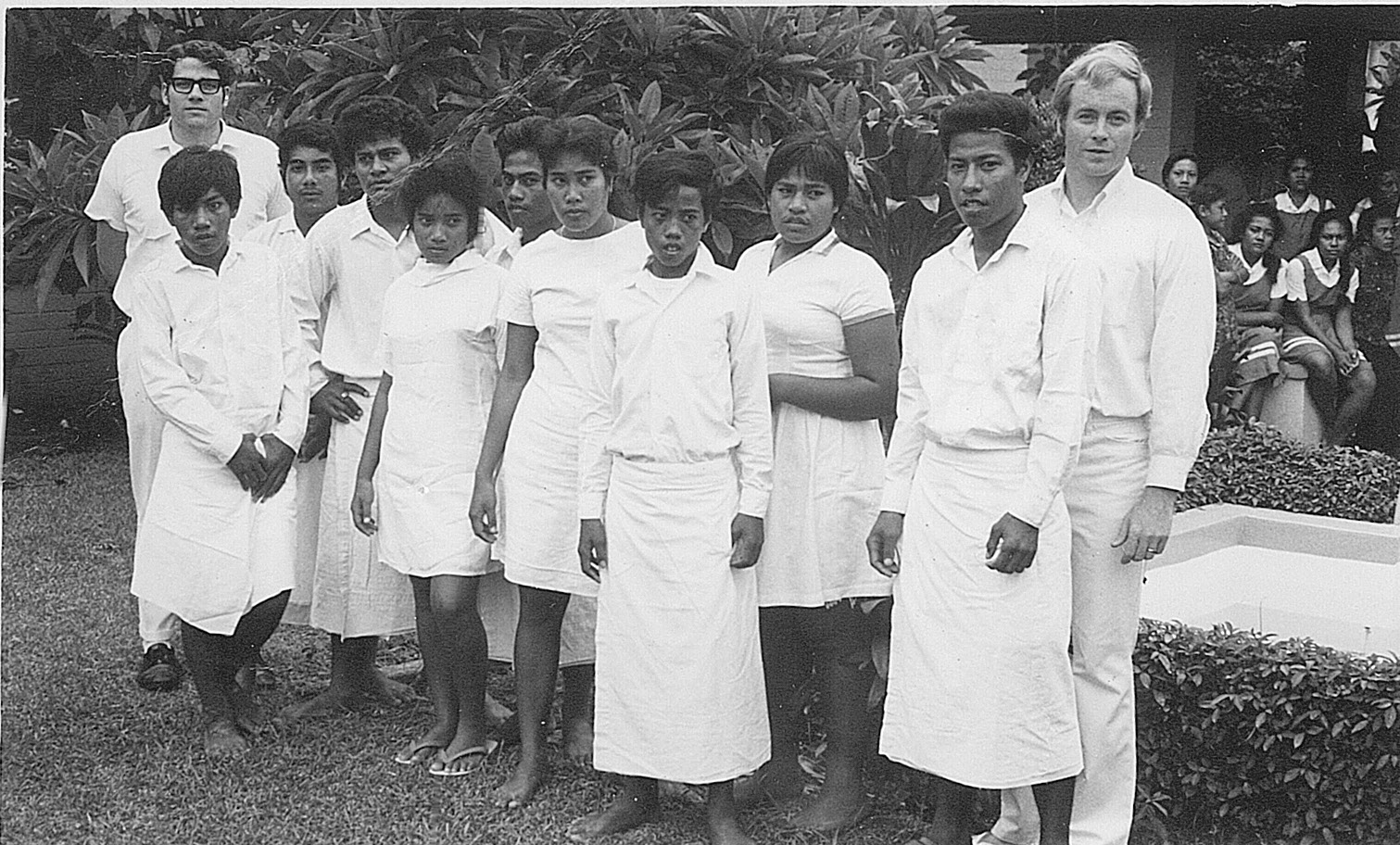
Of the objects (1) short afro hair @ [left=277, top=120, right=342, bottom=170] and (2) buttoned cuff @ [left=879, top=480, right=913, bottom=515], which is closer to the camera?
(2) buttoned cuff @ [left=879, top=480, right=913, bottom=515]

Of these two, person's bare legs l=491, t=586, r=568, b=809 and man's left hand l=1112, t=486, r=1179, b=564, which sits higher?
man's left hand l=1112, t=486, r=1179, b=564

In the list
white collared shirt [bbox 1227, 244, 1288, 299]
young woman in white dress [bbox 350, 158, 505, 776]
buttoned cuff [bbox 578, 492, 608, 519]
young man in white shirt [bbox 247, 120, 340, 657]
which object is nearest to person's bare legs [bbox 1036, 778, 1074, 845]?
buttoned cuff [bbox 578, 492, 608, 519]

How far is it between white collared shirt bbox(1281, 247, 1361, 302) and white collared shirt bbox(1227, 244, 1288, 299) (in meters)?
0.01

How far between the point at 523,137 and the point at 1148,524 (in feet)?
6.04

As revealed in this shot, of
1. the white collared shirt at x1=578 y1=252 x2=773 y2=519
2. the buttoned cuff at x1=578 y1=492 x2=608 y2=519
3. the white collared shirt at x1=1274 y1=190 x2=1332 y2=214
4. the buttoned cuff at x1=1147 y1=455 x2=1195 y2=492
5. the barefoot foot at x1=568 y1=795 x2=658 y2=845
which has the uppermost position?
the white collared shirt at x1=1274 y1=190 x2=1332 y2=214

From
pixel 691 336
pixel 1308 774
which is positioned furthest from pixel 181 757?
pixel 1308 774

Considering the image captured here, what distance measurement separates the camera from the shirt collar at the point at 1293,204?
394 centimetres

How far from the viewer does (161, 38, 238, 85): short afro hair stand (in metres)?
4.34

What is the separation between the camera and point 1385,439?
5.12 meters

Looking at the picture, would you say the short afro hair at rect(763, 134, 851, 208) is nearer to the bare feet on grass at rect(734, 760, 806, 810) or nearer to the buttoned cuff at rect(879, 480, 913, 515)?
the buttoned cuff at rect(879, 480, 913, 515)

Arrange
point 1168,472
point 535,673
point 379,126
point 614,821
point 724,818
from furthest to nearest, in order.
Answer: point 379,126, point 535,673, point 614,821, point 724,818, point 1168,472

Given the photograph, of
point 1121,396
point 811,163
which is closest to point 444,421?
point 811,163

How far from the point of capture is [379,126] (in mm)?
4160

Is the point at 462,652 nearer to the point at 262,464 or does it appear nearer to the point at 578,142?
the point at 262,464
